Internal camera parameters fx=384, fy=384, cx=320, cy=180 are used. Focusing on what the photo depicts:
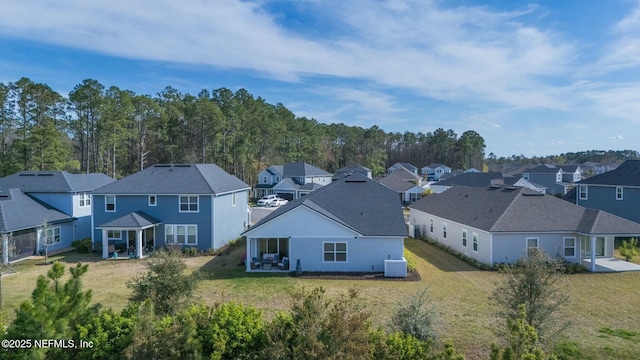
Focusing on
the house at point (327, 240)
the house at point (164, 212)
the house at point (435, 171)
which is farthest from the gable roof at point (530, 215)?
the house at point (435, 171)

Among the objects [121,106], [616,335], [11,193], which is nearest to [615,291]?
[616,335]

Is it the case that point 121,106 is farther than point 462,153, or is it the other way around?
point 462,153

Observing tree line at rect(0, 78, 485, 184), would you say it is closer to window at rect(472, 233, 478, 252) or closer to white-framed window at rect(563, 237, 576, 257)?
window at rect(472, 233, 478, 252)

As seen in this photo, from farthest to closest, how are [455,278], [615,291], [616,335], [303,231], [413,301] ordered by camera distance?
[303,231] → [455,278] → [615,291] → [616,335] → [413,301]

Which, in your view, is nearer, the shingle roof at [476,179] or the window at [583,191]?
the window at [583,191]

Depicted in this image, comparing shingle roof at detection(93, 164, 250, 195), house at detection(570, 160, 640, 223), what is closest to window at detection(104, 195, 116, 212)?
shingle roof at detection(93, 164, 250, 195)

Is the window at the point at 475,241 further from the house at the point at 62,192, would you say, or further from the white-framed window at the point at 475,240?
the house at the point at 62,192

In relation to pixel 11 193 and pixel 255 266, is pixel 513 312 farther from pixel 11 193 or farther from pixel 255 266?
pixel 11 193

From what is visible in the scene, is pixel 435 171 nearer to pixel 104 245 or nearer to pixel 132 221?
pixel 132 221
